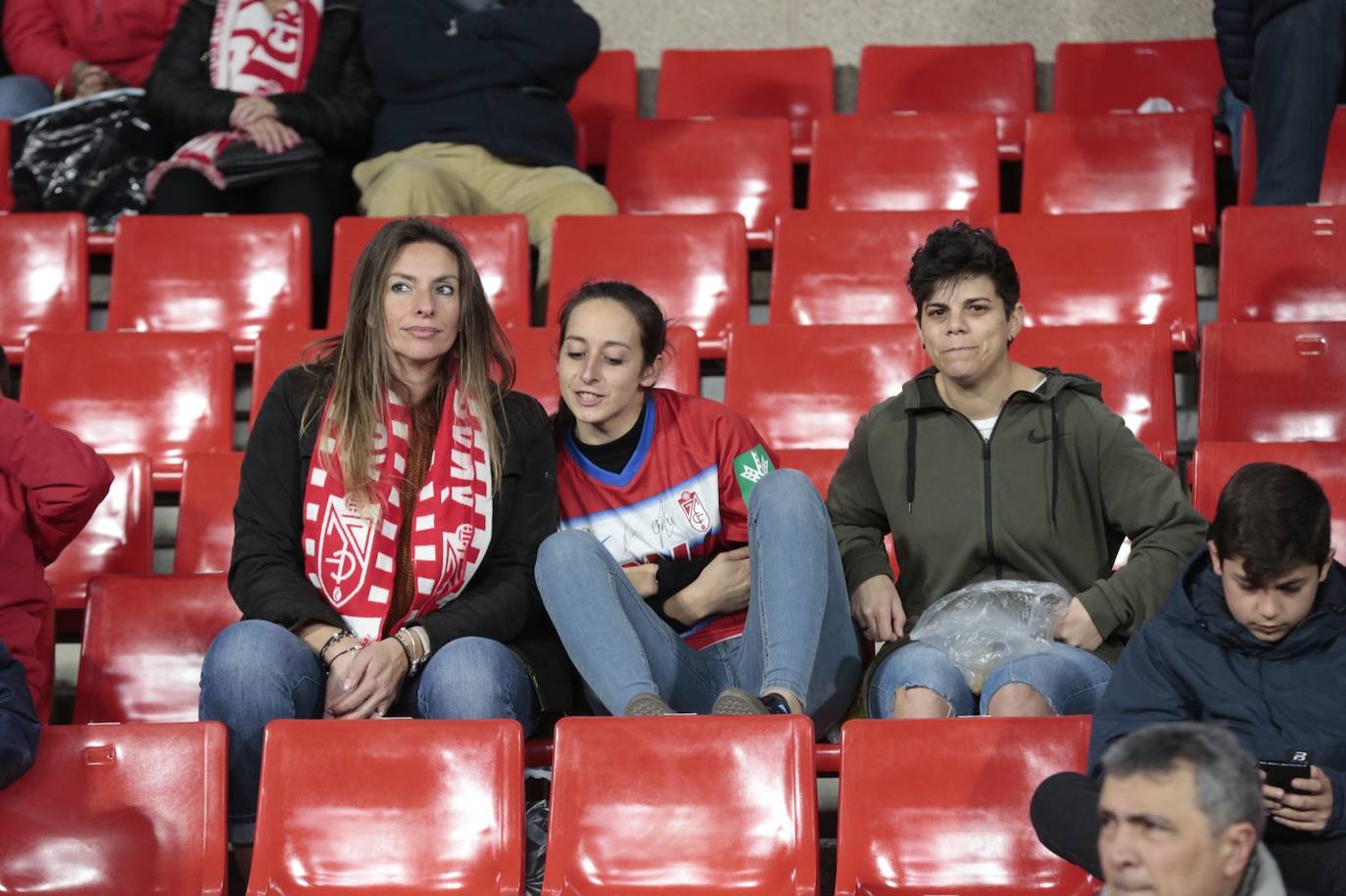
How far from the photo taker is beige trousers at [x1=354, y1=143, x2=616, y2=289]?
141 inches

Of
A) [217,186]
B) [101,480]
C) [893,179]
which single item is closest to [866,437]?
[101,480]

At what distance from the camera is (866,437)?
247 centimetres

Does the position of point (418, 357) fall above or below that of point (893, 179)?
below

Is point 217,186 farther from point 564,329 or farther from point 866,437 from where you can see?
point 866,437

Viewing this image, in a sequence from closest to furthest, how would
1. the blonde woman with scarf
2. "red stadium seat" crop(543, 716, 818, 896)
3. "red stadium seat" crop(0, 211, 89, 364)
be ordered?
"red stadium seat" crop(543, 716, 818, 896) < the blonde woman with scarf < "red stadium seat" crop(0, 211, 89, 364)

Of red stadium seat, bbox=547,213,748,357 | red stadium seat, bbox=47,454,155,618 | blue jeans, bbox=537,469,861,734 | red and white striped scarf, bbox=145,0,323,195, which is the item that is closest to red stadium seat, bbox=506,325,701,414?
red stadium seat, bbox=547,213,748,357

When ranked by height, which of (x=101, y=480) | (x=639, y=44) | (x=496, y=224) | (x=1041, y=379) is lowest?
(x=101, y=480)

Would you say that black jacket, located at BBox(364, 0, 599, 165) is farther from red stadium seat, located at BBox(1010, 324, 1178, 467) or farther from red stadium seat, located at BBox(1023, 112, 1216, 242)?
red stadium seat, located at BBox(1010, 324, 1178, 467)

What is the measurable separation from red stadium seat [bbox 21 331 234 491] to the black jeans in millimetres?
1778

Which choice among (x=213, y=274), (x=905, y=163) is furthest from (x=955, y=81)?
(x=213, y=274)

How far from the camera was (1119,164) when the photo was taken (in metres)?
3.73

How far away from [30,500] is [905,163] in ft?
7.06

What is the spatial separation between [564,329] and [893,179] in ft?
5.09

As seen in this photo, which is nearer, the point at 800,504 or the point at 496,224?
the point at 800,504
